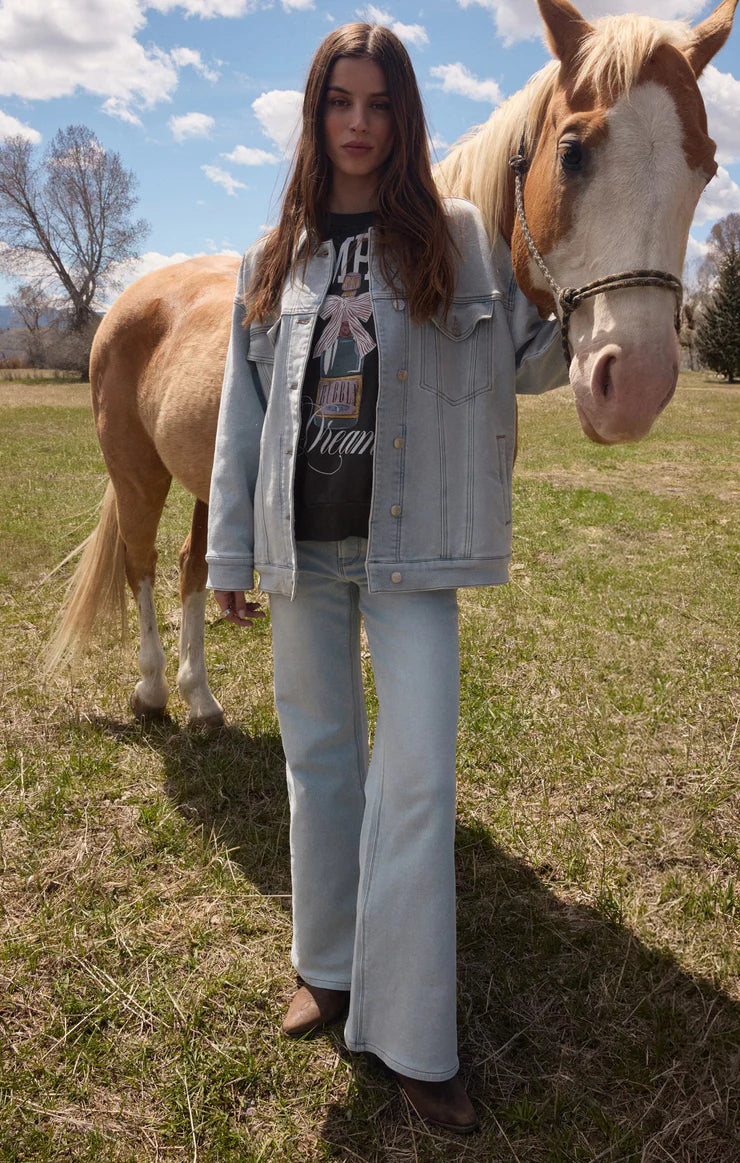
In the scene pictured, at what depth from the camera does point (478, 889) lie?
2.51 metres

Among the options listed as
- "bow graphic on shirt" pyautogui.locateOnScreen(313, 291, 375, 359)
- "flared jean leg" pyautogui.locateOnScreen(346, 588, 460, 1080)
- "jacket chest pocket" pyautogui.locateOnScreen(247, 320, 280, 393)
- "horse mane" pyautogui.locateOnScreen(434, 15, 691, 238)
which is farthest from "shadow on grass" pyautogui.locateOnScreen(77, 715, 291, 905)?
"horse mane" pyautogui.locateOnScreen(434, 15, 691, 238)

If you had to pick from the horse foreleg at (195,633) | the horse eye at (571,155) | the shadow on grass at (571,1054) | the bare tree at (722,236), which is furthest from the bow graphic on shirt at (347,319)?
the bare tree at (722,236)

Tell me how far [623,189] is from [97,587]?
9.45ft

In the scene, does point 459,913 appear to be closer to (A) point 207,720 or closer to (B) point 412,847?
(B) point 412,847

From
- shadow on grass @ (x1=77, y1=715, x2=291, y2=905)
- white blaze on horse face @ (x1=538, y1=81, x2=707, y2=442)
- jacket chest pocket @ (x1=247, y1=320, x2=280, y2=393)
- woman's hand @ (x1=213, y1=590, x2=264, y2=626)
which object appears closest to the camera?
white blaze on horse face @ (x1=538, y1=81, x2=707, y2=442)

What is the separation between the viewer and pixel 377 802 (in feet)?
5.84

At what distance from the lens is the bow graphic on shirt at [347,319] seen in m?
1.73

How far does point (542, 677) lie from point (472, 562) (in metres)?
2.34

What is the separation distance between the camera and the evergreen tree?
1134 inches

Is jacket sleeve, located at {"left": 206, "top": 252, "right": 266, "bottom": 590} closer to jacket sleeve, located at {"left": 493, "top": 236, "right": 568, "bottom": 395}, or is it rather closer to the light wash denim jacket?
the light wash denim jacket

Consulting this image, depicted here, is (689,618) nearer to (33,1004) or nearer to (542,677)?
(542,677)

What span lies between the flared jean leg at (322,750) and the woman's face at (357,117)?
0.84m

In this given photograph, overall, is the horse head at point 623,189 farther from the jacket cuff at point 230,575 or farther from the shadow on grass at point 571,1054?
the shadow on grass at point 571,1054

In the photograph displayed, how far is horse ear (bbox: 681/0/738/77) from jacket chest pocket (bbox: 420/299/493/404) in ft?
2.03
